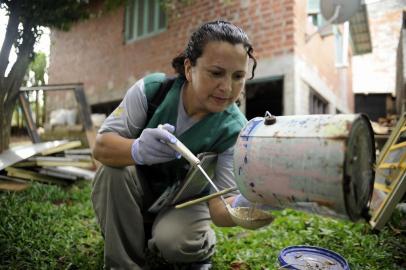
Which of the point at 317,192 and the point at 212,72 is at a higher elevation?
the point at 212,72

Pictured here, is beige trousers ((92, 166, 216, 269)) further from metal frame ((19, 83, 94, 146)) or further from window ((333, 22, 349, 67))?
window ((333, 22, 349, 67))

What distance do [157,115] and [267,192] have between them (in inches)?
31.4

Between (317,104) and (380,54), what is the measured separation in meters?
8.53

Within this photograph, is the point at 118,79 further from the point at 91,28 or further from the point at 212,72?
the point at 212,72

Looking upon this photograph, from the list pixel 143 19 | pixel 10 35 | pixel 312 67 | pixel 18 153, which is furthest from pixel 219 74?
pixel 143 19

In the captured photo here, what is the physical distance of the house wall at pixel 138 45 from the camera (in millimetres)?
4809

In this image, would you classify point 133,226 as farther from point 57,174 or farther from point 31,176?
point 57,174

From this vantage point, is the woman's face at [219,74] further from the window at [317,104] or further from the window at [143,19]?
the window at [143,19]

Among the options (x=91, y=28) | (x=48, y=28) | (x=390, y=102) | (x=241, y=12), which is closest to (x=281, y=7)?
(x=241, y=12)

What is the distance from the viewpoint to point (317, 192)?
1055 mm

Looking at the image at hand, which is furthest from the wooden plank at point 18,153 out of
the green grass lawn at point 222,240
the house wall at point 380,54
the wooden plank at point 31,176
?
the house wall at point 380,54

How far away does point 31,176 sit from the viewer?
3650mm

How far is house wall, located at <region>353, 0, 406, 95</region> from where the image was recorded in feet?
39.1

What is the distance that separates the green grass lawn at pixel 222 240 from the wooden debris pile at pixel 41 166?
1.31 feet
